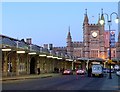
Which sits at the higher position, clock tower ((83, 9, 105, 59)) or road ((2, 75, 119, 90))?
clock tower ((83, 9, 105, 59))

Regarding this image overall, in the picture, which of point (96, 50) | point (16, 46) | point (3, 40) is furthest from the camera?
point (96, 50)

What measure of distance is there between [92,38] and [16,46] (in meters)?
147

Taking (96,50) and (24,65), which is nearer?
(24,65)

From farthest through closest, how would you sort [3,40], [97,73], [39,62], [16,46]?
[39,62], [97,73], [16,46], [3,40]

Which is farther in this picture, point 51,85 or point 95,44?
point 95,44

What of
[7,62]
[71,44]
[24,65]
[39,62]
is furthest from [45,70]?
[71,44]

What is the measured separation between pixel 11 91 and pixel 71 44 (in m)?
175

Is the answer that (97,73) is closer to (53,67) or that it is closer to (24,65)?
(24,65)

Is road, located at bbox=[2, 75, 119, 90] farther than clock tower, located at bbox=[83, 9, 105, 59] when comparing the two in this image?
No

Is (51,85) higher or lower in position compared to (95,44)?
lower

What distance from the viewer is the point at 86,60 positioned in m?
169

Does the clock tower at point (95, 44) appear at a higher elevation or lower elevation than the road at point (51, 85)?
higher

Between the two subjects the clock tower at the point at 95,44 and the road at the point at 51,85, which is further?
the clock tower at the point at 95,44

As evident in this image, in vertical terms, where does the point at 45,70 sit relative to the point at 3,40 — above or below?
below
